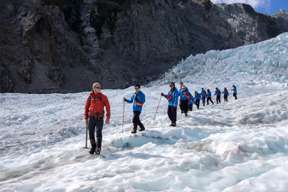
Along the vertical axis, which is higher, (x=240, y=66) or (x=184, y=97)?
(x=240, y=66)

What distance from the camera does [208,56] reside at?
63719 mm

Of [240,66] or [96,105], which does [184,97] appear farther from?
[240,66]

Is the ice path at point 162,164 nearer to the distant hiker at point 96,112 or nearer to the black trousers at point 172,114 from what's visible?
the distant hiker at point 96,112

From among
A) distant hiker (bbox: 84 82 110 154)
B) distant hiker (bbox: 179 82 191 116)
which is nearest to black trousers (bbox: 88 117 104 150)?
distant hiker (bbox: 84 82 110 154)

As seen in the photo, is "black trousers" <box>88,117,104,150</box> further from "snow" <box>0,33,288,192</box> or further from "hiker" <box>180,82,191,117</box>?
"hiker" <box>180,82,191,117</box>

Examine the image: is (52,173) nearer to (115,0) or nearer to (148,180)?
(148,180)

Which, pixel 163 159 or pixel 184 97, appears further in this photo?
pixel 184 97

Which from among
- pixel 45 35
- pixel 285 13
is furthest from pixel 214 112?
pixel 285 13

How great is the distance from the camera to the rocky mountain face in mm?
48812

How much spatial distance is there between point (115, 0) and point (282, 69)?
88.4 feet

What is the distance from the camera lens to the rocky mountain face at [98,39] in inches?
1922

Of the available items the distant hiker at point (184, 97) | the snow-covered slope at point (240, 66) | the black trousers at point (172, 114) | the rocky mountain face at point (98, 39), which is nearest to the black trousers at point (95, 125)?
the black trousers at point (172, 114)

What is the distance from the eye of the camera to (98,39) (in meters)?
62.2

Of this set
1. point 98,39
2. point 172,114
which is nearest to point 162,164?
point 172,114
